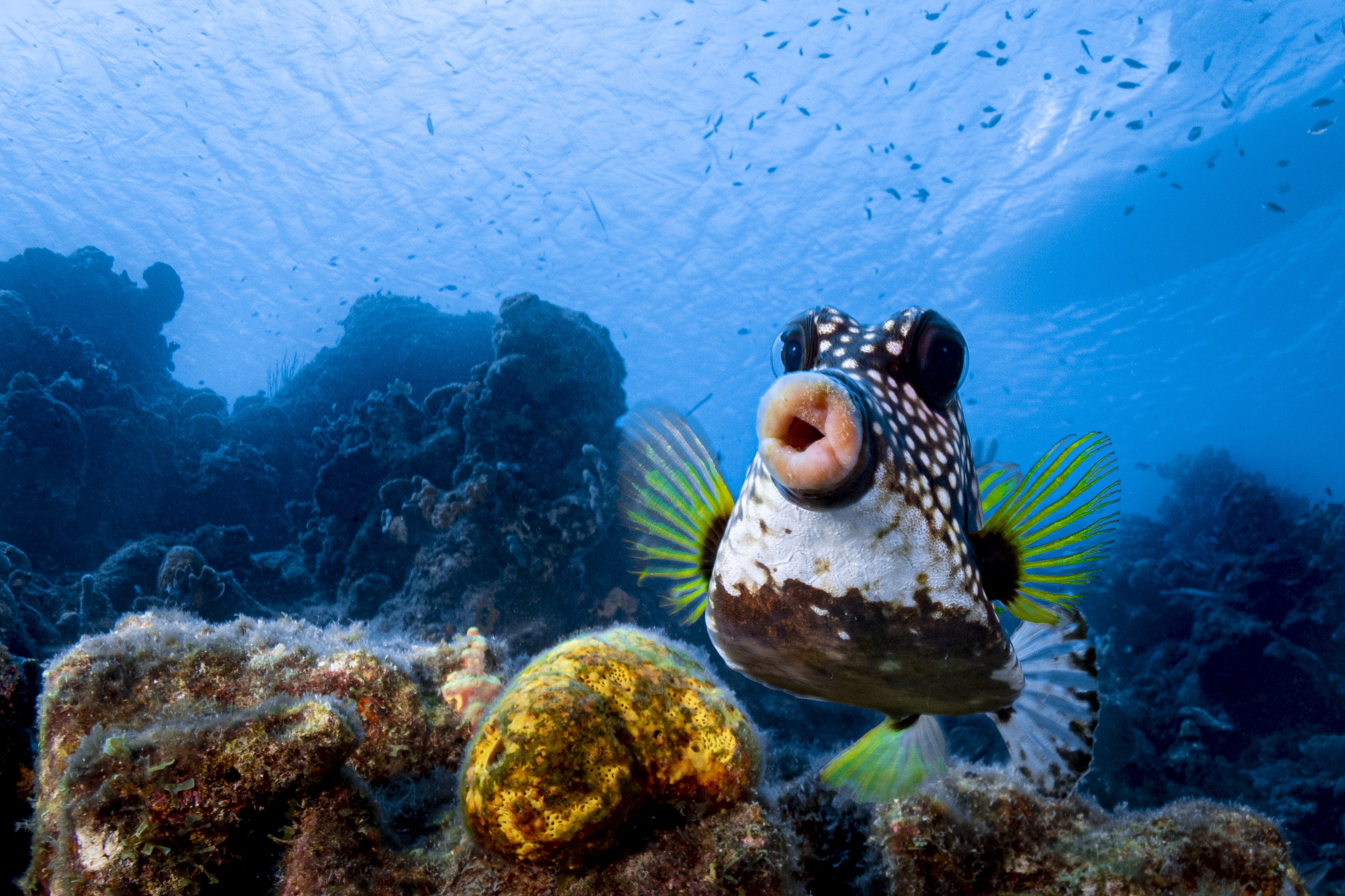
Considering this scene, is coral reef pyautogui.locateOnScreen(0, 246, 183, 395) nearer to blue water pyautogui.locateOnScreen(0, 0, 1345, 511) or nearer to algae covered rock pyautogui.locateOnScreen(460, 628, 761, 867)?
blue water pyautogui.locateOnScreen(0, 0, 1345, 511)

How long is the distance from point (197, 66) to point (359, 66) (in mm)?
8704

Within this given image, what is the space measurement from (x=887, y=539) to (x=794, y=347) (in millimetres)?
756

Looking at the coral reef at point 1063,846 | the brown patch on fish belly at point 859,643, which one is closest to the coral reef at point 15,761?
the brown patch on fish belly at point 859,643

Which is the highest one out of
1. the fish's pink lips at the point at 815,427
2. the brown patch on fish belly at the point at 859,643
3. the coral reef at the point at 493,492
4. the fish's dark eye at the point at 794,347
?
the fish's dark eye at the point at 794,347

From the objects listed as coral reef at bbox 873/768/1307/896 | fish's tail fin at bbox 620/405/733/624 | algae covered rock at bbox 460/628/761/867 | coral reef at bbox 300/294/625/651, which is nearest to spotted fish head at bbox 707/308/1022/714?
fish's tail fin at bbox 620/405/733/624

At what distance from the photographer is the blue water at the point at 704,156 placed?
82.6 ft

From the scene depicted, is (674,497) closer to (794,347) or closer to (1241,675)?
(794,347)

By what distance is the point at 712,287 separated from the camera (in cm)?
3794

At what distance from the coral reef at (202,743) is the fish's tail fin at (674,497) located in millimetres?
1514

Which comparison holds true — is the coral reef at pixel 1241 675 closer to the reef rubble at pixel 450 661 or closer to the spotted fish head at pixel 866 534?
the reef rubble at pixel 450 661

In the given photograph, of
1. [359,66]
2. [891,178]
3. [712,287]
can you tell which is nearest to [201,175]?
[359,66]

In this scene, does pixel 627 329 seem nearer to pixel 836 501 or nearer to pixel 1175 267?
pixel 1175 267

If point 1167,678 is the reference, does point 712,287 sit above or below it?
above

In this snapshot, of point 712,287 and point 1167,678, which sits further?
point 712,287
